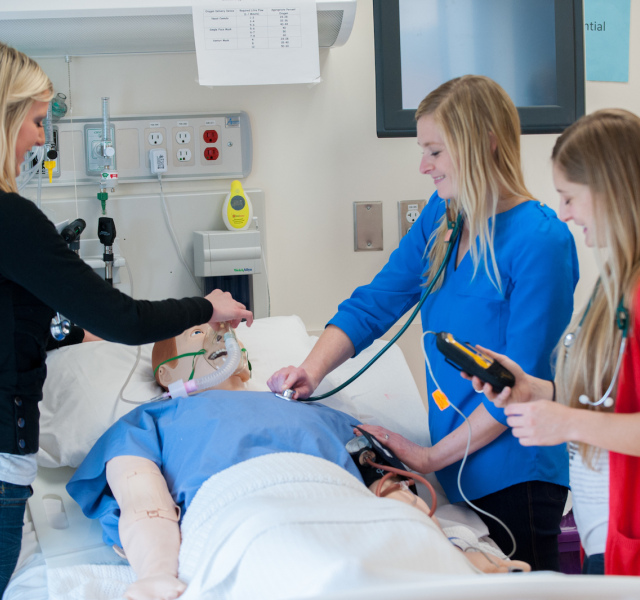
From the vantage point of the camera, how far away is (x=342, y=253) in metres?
2.27

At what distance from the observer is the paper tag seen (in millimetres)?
1476

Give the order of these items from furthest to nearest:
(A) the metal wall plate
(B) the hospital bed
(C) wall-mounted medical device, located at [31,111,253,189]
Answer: (A) the metal wall plate, (C) wall-mounted medical device, located at [31,111,253,189], (B) the hospital bed

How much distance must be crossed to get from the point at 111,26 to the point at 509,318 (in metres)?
1.29

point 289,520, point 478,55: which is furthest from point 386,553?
point 478,55

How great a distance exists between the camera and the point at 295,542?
860 mm

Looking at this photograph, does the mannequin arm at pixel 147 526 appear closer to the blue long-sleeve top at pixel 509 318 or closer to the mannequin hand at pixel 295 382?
the mannequin hand at pixel 295 382

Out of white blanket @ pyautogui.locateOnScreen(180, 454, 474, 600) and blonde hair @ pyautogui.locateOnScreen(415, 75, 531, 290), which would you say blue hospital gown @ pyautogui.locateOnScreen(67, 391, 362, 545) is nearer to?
white blanket @ pyautogui.locateOnScreen(180, 454, 474, 600)

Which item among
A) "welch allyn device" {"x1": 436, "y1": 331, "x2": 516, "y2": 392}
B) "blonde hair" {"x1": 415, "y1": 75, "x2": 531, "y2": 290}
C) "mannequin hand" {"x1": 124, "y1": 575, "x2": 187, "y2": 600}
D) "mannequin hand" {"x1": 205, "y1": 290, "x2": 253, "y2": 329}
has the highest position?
"blonde hair" {"x1": 415, "y1": 75, "x2": 531, "y2": 290}

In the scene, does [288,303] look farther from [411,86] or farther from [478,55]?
Result: [478,55]

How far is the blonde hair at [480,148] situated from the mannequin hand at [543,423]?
38cm

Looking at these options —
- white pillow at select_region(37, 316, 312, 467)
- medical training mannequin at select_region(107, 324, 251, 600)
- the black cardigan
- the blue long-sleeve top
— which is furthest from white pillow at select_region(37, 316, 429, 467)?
the black cardigan

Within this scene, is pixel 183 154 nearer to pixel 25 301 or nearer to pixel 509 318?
pixel 25 301

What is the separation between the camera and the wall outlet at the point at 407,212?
226cm

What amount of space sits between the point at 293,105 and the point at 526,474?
1.33m
